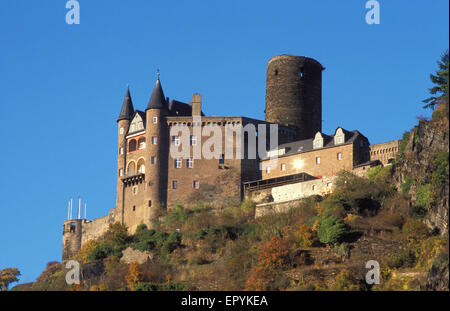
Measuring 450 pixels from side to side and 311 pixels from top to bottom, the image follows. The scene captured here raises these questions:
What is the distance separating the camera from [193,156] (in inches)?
3573

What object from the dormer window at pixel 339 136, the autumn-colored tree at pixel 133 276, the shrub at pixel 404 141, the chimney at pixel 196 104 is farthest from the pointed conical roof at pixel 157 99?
the shrub at pixel 404 141

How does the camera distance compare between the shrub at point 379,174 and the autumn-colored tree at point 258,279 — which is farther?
the shrub at point 379,174

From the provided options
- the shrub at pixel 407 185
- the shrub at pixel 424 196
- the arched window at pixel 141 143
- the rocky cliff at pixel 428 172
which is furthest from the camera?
the arched window at pixel 141 143

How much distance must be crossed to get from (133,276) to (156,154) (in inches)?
677

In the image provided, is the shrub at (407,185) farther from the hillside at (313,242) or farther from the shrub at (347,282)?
the shrub at (347,282)

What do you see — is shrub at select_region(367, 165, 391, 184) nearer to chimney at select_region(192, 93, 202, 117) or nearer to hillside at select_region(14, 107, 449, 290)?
hillside at select_region(14, 107, 449, 290)

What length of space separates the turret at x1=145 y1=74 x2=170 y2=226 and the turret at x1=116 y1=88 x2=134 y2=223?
4192mm

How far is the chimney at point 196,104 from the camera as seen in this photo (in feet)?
308

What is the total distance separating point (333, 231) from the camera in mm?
71562

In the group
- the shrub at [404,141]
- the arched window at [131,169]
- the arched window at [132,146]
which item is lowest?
the shrub at [404,141]

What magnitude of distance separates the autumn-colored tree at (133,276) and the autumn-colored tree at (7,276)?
51.6 ft

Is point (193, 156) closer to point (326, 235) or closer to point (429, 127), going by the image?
point (326, 235)
